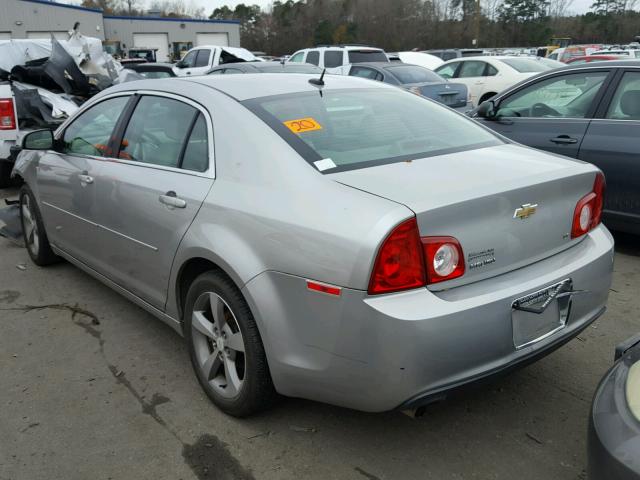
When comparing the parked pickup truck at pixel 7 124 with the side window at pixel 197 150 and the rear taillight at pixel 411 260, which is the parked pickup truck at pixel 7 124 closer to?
the side window at pixel 197 150

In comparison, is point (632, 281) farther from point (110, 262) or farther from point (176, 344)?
point (110, 262)

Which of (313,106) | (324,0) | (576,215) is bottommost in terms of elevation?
(576,215)

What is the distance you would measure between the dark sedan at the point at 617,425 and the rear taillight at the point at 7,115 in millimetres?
7711

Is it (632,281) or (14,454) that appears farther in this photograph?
(632,281)

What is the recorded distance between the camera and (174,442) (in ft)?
9.07

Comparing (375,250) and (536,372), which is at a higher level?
(375,250)

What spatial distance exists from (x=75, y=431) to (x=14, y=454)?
0.88 ft

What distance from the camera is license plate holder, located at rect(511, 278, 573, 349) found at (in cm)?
239

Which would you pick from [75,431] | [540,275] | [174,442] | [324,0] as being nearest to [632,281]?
[540,275]

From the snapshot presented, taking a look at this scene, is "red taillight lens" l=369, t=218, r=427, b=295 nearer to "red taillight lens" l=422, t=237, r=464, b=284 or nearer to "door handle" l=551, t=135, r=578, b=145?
"red taillight lens" l=422, t=237, r=464, b=284

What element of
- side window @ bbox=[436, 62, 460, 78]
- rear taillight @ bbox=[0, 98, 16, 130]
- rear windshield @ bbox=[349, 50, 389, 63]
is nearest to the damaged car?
rear taillight @ bbox=[0, 98, 16, 130]

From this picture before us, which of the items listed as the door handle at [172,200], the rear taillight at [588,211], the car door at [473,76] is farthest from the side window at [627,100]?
the car door at [473,76]

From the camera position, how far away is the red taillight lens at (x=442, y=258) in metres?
2.24

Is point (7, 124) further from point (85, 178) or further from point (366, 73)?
point (366, 73)
